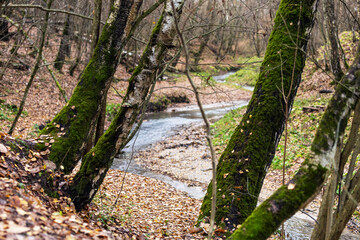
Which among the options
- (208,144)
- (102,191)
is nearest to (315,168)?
(208,144)

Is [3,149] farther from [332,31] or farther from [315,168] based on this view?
[332,31]

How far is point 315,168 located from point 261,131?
187cm

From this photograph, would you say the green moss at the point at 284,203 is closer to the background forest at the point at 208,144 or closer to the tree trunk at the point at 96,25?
the background forest at the point at 208,144

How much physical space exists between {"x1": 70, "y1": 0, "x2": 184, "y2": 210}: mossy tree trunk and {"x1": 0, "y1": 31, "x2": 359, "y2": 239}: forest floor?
35cm

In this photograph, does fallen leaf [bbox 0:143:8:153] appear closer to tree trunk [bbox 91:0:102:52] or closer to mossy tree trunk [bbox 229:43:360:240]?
tree trunk [bbox 91:0:102:52]

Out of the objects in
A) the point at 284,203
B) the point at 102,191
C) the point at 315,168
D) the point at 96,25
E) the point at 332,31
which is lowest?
the point at 102,191

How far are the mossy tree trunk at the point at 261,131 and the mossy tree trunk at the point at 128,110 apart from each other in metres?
1.60

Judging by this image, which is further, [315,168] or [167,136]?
[167,136]

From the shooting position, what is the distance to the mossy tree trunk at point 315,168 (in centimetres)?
243

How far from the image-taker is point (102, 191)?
6.02 meters

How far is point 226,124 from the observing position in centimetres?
1388

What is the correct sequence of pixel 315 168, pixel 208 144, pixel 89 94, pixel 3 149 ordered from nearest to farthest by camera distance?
pixel 315 168, pixel 3 149, pixel 89 94, pixel 208 144

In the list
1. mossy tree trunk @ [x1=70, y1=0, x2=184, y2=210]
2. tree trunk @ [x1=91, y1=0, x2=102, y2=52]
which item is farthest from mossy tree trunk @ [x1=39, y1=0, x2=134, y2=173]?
tree trunk @ [x1=91, y1=0, x2=102, y2=52]

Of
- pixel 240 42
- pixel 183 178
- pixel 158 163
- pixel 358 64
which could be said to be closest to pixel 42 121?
pixel 158 163
